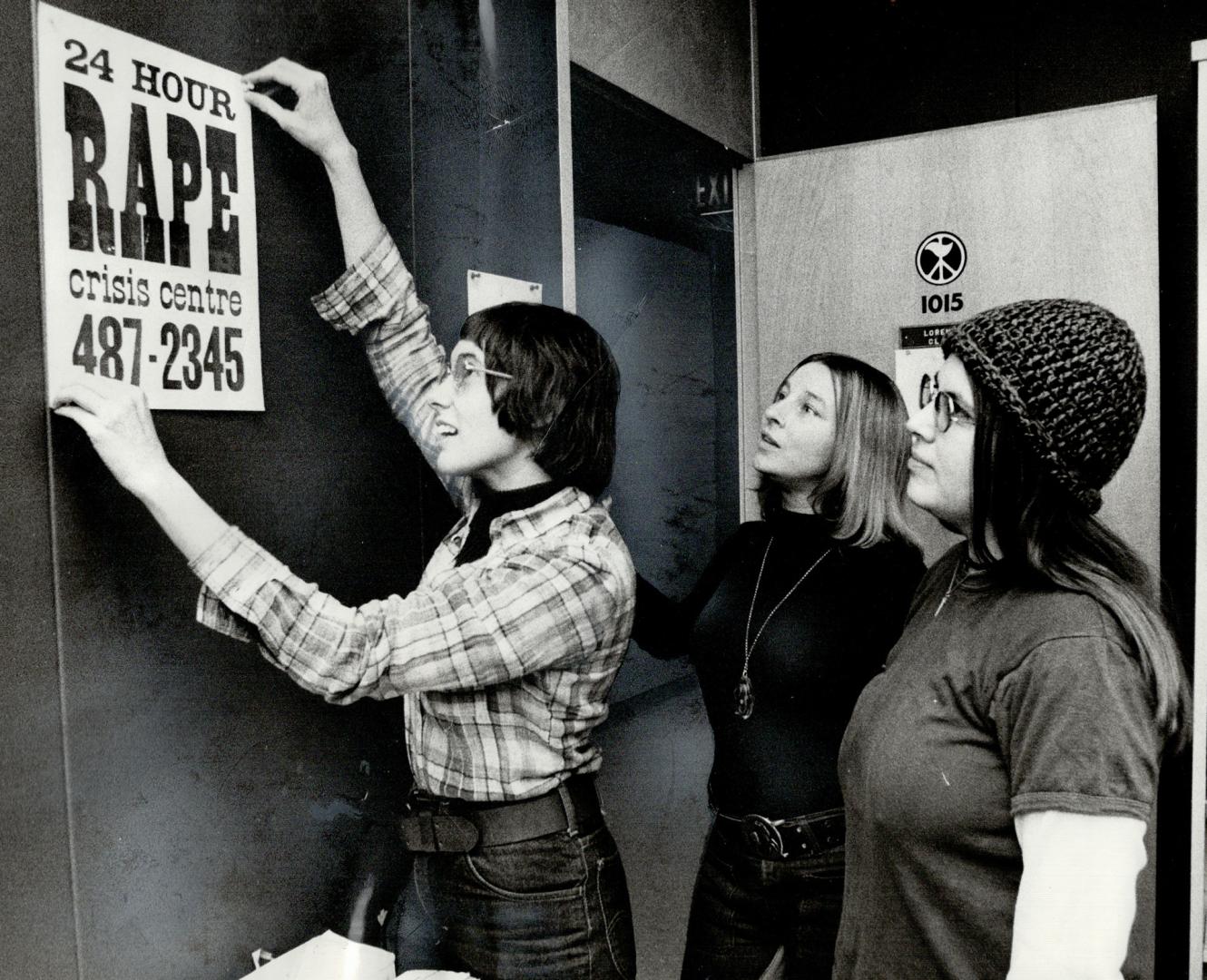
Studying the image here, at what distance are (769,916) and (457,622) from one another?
0.80 m

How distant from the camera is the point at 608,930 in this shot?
138 centimetres

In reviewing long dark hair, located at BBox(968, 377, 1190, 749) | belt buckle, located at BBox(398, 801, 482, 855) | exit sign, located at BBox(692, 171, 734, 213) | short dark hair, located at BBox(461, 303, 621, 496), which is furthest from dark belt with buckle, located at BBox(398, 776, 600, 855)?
exit sign, located at BBox(692, 171, 734, 213)

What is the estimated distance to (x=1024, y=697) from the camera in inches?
39.0

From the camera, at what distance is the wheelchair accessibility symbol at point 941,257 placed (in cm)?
218

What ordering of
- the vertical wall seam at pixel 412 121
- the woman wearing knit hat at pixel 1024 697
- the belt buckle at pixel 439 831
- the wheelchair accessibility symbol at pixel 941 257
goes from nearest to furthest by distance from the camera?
the woman wearing knit hat at pixel 1024 697 → the belt buckle at pixel 439 831 → the vertical wall seam at pixel 412 121 → the wheelchair accessibility symbol at pixel 941 257

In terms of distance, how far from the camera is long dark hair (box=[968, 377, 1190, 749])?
3.40 ft

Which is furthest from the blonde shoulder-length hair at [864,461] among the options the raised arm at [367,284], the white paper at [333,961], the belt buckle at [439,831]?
the white paper at [333,961]

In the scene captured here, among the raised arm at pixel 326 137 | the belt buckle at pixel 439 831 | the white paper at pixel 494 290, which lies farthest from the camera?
the white paper at pixel 494 290

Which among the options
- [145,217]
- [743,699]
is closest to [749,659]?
[743,699]

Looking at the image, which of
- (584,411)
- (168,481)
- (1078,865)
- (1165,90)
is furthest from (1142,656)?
(1165,90)

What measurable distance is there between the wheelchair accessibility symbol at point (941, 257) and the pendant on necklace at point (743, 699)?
1020 millimetres

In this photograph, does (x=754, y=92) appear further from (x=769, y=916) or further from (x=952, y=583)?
(x=769, y=916)

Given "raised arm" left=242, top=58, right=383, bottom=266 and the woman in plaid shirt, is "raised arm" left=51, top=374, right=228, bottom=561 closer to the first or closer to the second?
the woman in plaid shirt

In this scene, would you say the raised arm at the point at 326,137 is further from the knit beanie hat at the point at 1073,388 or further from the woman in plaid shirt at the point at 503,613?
the knit beanie hat at the point at 1073,388
